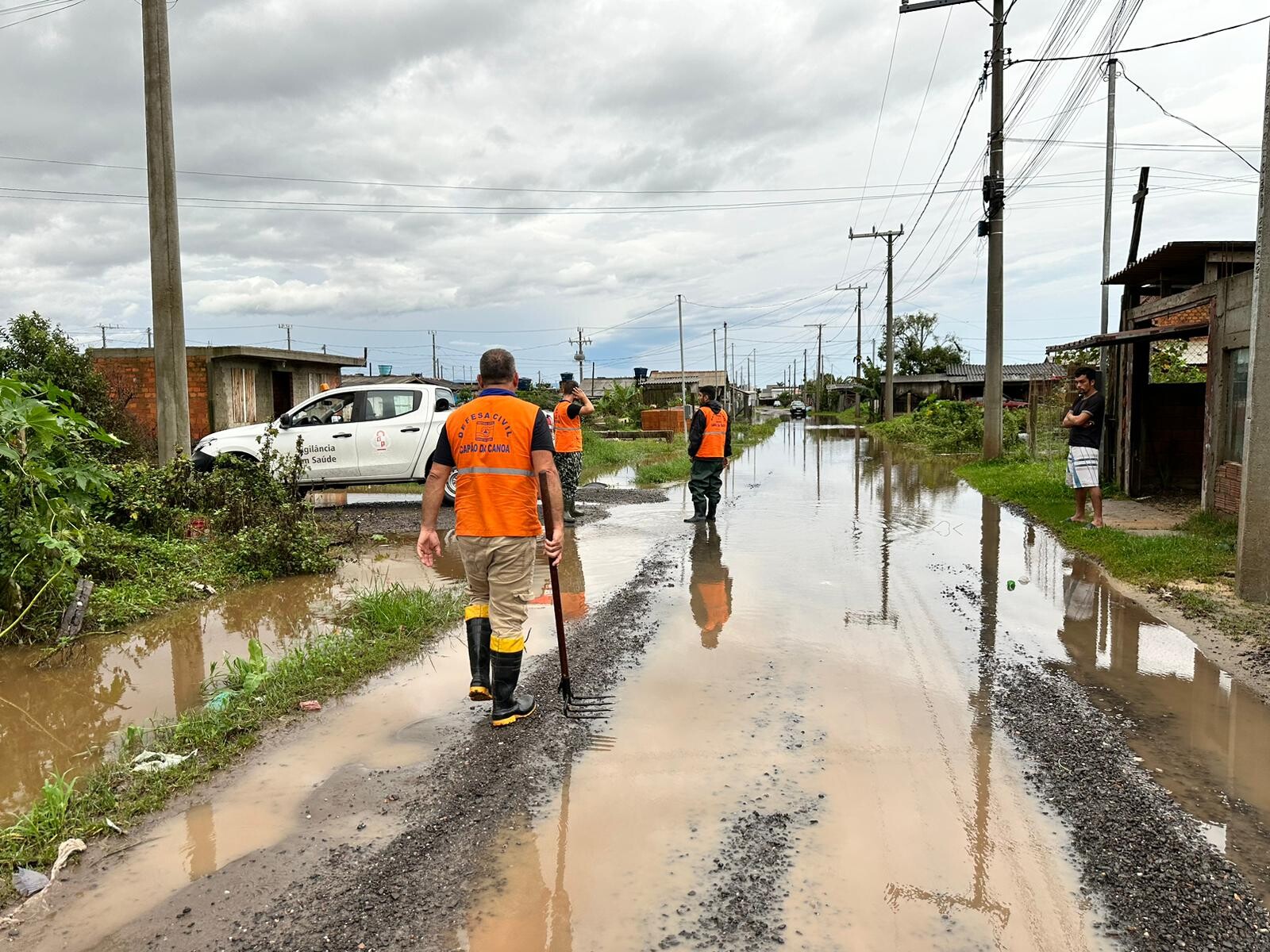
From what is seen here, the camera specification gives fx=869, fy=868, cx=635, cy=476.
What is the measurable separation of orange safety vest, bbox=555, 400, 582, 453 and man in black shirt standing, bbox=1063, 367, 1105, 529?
229 inches

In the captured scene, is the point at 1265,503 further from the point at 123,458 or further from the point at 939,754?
the point at 123,458

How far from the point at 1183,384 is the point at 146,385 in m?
18.3

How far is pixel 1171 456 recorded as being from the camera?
13.3 meters

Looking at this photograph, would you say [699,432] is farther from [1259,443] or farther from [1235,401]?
[1235,401]

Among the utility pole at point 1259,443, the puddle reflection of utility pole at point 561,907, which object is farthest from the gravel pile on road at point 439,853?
the utility pole at point 1259,443

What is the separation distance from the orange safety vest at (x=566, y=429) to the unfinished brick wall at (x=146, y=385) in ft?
30.7

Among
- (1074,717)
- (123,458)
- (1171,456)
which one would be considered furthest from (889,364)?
(1074,717)

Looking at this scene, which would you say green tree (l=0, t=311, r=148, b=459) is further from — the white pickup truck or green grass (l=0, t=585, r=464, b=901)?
green grass (l=0, t=585, r=464, b=901)

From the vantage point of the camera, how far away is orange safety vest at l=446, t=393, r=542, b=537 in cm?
460

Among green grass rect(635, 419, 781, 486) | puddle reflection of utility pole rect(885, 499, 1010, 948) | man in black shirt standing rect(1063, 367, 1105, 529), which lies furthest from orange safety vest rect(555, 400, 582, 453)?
man in black shirt standing rect(1063, 367, 1105, 529)

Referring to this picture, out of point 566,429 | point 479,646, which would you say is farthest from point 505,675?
point 566,429

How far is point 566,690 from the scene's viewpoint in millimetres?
4723

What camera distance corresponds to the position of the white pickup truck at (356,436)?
12312mm

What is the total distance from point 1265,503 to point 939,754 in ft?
14.7
